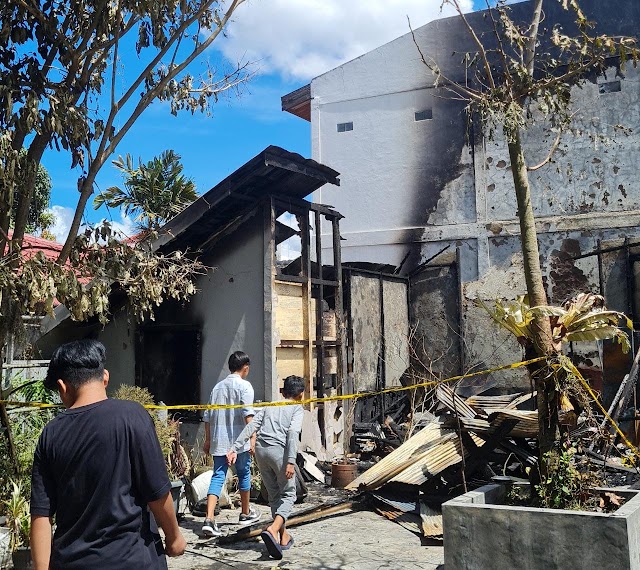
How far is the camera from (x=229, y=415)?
296 inches

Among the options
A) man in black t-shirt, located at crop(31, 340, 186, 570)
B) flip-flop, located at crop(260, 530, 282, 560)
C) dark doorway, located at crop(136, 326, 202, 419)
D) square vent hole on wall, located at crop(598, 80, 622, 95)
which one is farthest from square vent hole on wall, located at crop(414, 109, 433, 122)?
man in black t-shirt, located at crop(31, 340, 186, 570)

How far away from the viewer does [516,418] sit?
7246mm

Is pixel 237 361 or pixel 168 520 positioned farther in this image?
pixel 237 361

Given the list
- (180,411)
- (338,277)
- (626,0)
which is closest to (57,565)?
(180,411)

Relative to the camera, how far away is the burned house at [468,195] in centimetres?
1379

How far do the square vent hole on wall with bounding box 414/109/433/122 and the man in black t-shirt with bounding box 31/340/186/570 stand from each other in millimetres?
14106

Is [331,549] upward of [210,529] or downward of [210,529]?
downward

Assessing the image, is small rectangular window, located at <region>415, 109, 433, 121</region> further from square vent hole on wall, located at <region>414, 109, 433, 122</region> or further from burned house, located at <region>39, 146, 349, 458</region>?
burned house, located at <region>39, 146, 349, 458</region>

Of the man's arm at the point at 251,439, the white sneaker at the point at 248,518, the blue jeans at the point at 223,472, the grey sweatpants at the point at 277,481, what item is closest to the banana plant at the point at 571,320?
the grey sweatpants at the point at 277,481

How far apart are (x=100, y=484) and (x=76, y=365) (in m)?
0.52

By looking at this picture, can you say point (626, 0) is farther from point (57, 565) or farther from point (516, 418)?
point (57, 565)

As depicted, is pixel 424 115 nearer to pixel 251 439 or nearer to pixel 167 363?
pixel 167 363

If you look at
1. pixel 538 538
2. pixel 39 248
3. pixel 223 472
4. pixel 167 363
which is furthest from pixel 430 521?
pixel 167 363

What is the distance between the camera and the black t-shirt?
2729 mm
